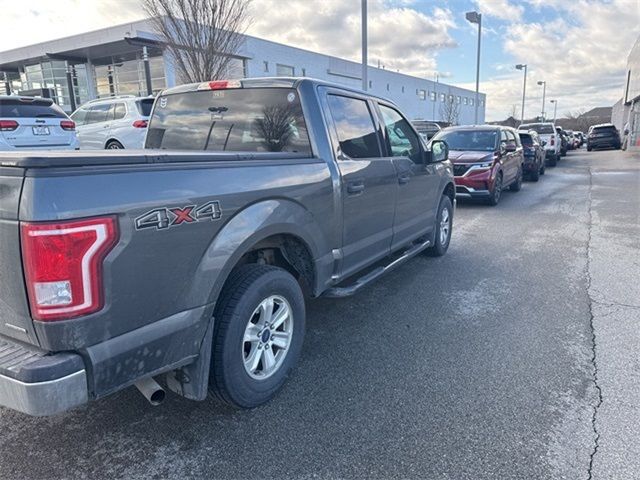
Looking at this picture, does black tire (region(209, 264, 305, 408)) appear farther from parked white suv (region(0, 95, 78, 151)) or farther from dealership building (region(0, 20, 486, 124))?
dealership building (region(0, 20, 486, 124))

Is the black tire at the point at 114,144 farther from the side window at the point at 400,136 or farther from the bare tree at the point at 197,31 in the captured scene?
the side window at the point at 400,136

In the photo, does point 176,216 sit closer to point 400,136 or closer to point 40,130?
point 400,136

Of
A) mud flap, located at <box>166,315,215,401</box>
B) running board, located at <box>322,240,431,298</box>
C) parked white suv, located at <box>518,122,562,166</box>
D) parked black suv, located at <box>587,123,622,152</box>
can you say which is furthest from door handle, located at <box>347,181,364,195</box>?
parked black suv, located at <box>587,123,622,152</box>

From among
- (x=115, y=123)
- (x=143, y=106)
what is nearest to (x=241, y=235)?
(x=143, y=106)

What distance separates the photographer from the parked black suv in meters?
34.0

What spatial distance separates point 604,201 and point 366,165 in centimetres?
968

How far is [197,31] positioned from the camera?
1316cm

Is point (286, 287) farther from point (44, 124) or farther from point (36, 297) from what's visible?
point (44, 124)

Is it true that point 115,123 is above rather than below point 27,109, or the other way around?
below

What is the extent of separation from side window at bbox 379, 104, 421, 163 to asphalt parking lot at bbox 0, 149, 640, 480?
59.5 inches

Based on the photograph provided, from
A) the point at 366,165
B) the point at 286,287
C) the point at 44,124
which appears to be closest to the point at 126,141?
the point at 44,124

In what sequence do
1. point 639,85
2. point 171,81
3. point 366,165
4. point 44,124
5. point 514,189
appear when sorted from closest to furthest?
1. point 366,165
2. point 44,124
3. point 514,189
4. point 171,81
5. point 639,85

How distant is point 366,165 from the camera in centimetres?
407

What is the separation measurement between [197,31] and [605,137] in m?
32.0
